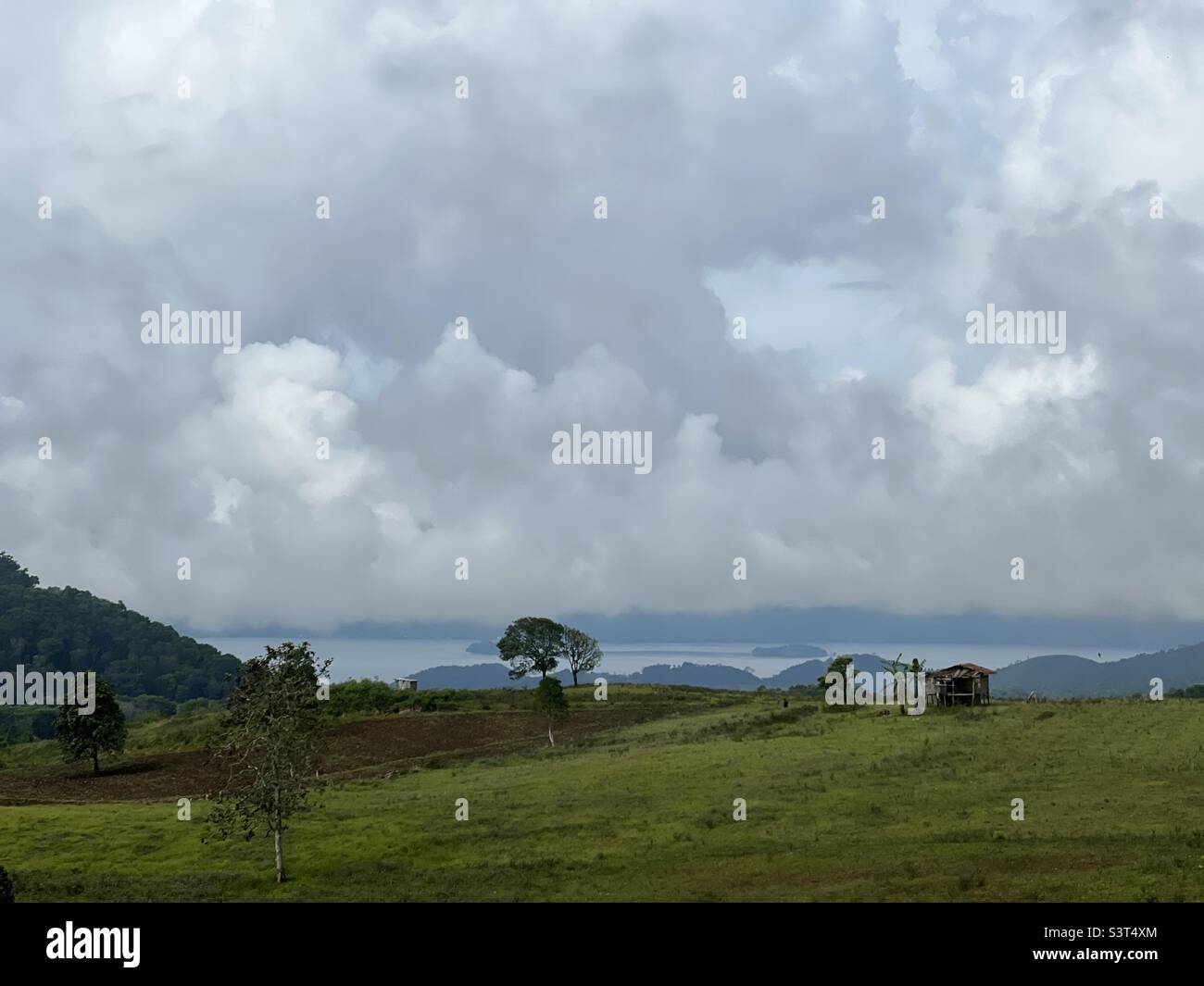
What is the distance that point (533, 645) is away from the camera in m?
152

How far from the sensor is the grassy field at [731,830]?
3697cm

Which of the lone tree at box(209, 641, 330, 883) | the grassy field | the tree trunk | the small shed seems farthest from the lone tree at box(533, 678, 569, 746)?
the tree trunk

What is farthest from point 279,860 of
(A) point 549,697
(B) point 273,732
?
(A) point 549,697

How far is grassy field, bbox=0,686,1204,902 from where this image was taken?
36969 mm

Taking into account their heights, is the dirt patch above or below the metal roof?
below

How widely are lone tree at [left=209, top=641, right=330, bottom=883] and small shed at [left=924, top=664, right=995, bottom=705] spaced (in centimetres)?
6469

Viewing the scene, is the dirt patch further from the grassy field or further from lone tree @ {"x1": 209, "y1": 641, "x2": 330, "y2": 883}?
lone tree @ {"x1": 209, "y1": 641, "x2": 330, "y2": 883}

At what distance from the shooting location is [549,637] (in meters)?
152

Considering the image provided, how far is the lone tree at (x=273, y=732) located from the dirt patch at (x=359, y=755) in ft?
69.5

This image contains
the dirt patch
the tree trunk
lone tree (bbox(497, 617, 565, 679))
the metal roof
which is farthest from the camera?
lone tree (bbox(497, 617, 565, 679))
